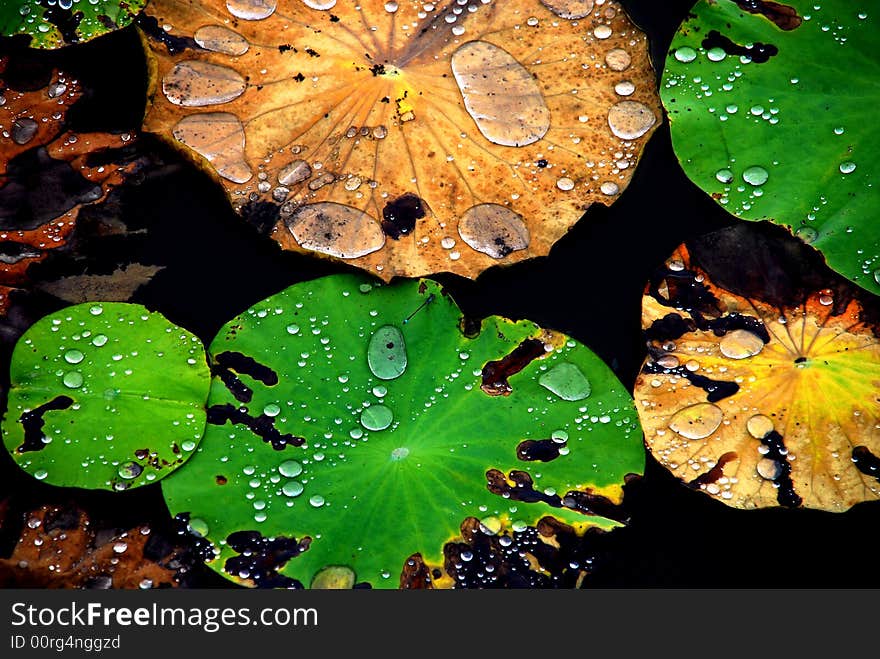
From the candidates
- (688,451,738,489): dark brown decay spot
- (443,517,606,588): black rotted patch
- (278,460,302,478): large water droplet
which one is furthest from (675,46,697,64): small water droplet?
(278,460,302,478): large water droplet

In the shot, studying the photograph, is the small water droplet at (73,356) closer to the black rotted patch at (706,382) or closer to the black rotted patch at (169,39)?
the black rotted patch at (169,39)

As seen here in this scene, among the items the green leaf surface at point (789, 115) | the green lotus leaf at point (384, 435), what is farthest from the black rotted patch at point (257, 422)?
the green leaf surface at point (789, 115)

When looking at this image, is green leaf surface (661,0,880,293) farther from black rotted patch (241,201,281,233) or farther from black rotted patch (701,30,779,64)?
black rotted patch (241,201,281,233)

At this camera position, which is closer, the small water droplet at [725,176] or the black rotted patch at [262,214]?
the black rotted patch at [262,214]

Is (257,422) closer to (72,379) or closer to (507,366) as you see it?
(72,379)

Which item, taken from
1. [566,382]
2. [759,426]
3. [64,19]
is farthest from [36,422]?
[759,426]

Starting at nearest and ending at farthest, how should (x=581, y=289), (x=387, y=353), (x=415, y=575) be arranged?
(x=415, y=575) < (x=387, y=353) < (x=581, y=289)
